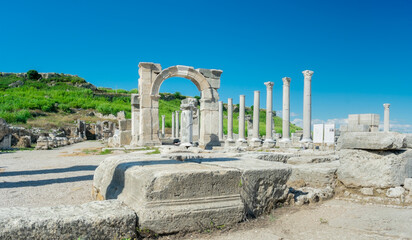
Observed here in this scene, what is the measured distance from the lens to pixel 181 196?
10.8 feet

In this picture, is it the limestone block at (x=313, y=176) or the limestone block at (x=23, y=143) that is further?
the limestone block at (x=23, y=143)

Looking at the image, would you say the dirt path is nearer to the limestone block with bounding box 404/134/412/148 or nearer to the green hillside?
the limestone block with bounding box 404/134/412/148

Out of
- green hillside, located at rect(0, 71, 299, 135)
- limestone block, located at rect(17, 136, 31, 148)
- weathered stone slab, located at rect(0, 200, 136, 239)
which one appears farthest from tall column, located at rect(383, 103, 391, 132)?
limestone block, located at rect(17, 136, 31, 148)

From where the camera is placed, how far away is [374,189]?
5.09 metres

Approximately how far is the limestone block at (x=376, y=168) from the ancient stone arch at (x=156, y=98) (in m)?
10.9

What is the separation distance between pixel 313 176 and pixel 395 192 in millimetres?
1357

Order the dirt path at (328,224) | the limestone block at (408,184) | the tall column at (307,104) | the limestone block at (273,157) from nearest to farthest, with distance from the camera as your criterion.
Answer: the dirt path at (328,224)
the limestone block at (408,184)
the limestone block at (273,157)
the tall column at (307,104)

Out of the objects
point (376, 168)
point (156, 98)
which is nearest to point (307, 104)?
point (156, 98)

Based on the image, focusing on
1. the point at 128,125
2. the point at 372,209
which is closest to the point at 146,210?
the point at 372,209

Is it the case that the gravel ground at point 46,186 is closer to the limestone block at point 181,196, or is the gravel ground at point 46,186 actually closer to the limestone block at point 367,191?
the limestone block at point 181,196

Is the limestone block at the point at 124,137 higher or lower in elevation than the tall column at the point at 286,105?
lower

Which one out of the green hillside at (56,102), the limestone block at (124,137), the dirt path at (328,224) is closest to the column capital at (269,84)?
the limestone block at (124,137)

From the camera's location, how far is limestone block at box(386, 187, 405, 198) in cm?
483

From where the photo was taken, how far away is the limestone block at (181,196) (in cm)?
312
